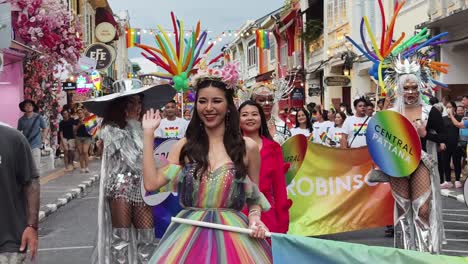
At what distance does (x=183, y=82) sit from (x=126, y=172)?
314 cm

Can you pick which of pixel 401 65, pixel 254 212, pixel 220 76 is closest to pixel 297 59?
pixel 401 65

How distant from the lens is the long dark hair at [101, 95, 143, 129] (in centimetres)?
677

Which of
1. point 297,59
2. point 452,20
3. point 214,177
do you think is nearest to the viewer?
point 214,177

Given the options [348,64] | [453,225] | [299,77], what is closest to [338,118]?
[453,225]

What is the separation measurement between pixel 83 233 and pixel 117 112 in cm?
406

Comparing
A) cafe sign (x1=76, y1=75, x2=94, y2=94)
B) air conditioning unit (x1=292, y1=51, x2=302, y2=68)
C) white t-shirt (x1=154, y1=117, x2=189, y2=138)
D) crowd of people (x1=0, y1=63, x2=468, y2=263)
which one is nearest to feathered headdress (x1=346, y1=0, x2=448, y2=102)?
crowd of people (x1=0, y1=63, x2=468, y2=263)

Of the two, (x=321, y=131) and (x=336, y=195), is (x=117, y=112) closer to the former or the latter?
(x=336, y=195)

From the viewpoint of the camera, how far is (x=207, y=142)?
4270mm

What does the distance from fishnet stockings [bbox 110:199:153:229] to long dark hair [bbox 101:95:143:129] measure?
2.25 feet

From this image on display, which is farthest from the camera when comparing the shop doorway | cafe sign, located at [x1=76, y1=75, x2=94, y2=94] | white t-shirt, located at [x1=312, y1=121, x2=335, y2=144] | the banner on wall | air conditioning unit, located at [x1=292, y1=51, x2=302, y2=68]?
air conditioning unit, located at [x1=292, y1=51, x2=302, y2=68]

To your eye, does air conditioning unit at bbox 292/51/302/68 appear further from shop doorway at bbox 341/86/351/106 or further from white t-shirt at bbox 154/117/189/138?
white t-shirt at bbox 154/117/189/138

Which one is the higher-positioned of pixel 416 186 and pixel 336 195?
pixel 416 186

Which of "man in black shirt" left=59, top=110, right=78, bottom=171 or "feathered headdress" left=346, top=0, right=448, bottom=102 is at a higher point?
"feathered headdress" left=346, top=0, right=448, bottom=102

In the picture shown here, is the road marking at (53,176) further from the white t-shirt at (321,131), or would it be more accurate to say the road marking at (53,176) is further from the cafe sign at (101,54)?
the cafe sign at (101,54)
